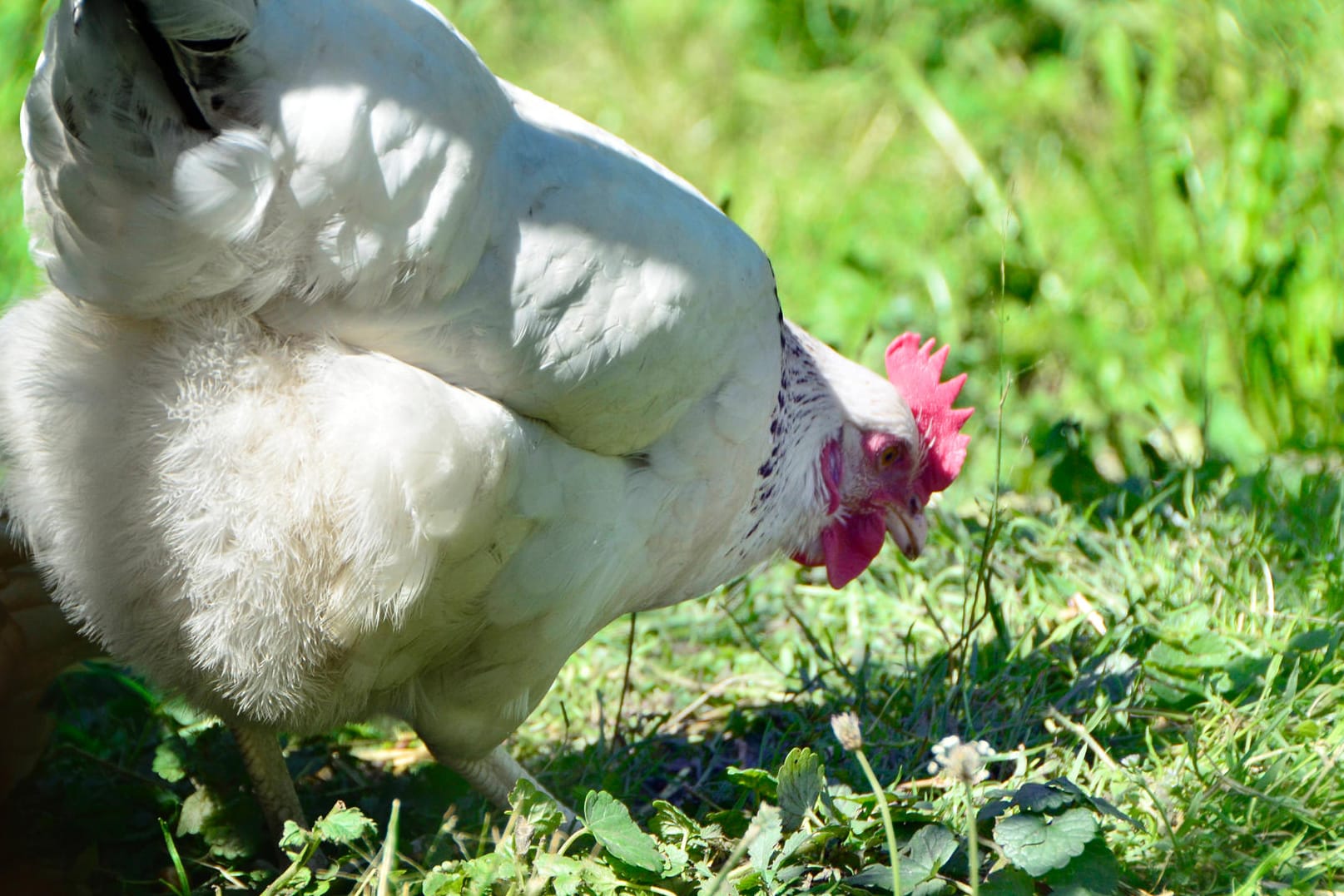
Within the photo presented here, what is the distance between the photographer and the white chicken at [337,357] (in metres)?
1.75

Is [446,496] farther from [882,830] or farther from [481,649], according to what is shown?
[882,830]

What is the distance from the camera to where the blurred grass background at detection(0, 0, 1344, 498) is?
147 inches

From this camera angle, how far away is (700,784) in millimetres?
2537

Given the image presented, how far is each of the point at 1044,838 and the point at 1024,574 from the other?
4.33 ft

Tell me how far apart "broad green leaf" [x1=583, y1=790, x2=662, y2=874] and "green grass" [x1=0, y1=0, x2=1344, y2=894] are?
0.06m

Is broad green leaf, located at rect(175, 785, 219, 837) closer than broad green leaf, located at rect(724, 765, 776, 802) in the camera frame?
No

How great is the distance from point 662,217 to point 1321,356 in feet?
8.25

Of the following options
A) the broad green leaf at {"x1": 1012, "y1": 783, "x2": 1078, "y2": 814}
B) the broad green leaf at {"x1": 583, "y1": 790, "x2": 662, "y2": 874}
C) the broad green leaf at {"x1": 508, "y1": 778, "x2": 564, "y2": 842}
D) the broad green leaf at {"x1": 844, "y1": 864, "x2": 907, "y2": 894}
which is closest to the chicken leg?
the broad green leaf at {"x1": 508, "y1": 778, "x2": 564, "y2": 842}

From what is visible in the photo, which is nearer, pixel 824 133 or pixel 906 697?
pixel 906 697

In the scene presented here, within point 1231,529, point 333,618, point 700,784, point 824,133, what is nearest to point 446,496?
point 333,618

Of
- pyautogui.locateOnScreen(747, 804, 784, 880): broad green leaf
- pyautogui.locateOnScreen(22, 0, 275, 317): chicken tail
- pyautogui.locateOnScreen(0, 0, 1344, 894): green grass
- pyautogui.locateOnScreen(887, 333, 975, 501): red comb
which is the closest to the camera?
pyautogui.locateOnScreen(22, 0, 275, 317): chicken tail

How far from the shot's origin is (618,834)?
185 cm

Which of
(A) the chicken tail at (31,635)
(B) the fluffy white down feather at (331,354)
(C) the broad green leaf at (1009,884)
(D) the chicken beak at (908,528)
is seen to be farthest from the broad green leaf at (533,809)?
(D) the chicken beak at (908,528)

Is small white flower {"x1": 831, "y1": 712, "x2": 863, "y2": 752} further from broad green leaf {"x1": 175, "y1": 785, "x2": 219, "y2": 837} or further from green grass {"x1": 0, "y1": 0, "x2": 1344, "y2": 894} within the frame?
broad green leaf {"x1": 175, "y1": 785, "x2": 219, "y2": 837}
